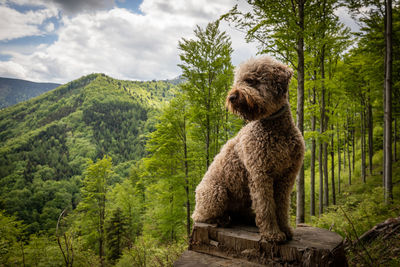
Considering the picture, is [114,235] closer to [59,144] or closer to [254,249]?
[254,249]

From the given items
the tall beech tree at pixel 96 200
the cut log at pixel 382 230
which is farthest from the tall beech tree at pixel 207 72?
the tall beech tree at pixel 96 200

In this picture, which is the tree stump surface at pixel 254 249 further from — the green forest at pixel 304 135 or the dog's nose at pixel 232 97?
the dog's nose at pixel 232 97

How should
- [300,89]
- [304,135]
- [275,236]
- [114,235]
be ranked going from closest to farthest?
[275,236]
[300,89]
[304,135]
[114,235]

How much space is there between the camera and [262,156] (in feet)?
6.86

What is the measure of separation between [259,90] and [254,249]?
1.60 m

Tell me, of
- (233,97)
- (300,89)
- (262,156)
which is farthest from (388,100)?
(233,97)

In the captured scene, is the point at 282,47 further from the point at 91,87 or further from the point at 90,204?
the point at 91,87

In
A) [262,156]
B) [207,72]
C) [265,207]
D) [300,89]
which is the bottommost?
[265,207]

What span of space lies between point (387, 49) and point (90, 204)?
24.5 m

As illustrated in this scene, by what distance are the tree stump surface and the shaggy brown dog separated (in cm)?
13

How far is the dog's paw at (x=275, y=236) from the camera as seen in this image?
1989 millimetres

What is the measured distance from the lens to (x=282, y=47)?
5.42 metres

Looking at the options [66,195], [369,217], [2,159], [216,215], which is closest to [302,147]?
[216,215]

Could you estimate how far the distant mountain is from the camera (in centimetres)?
5856
